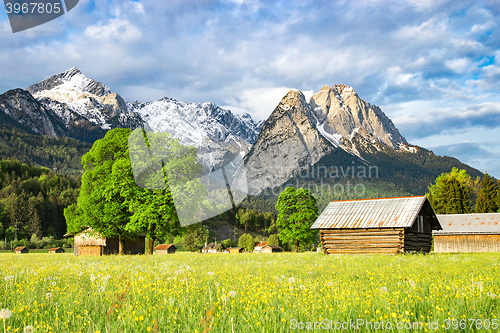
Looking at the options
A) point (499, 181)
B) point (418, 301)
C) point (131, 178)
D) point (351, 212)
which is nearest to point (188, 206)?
point (131, 178)

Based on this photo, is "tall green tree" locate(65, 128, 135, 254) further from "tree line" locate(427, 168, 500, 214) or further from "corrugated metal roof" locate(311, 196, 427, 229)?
"tree line" locate(427, 168, 500, 214)

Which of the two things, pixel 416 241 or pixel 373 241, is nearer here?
pixel 373 241

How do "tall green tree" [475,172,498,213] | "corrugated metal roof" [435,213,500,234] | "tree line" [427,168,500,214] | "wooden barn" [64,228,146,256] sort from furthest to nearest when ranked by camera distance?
"tree line" [427,168,500,214] < "tall green tree" [475,172,498,213] < "corrugated metal roof" [435,213,500,234] < "wooden barn" [64,228,146,256]

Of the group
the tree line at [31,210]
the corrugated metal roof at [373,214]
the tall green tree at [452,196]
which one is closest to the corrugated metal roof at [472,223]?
the tall green tree at [452,196]

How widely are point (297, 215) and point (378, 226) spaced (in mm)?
23048

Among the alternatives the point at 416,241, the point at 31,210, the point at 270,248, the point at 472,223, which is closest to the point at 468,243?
the point at 472,223

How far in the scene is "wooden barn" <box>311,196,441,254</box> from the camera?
29172 millimetres

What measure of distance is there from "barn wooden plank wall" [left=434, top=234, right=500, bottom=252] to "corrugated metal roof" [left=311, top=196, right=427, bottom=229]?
2469 cm

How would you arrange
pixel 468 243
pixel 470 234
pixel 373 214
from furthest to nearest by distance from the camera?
1. pixel 468 243
2. pixel 470 234
3. pixel 373 214

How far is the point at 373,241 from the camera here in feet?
99.8

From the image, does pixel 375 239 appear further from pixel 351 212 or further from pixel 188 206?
pixel 188 206

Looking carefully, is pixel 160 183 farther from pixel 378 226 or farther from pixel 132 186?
pixel 378 226

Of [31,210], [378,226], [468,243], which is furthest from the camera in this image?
[31,210]

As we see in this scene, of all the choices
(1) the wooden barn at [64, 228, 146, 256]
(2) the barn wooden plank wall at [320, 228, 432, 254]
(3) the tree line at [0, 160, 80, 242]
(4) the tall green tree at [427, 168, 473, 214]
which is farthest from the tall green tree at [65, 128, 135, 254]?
(3) the tree line at [0, 160, 80, 242]
